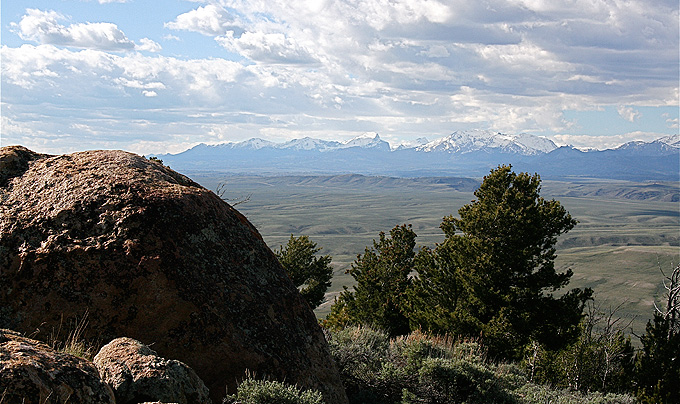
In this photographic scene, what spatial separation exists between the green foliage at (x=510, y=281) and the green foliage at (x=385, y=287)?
184 inches

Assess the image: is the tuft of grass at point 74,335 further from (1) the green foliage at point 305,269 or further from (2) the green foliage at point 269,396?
(1) the green foliage at point 305,269

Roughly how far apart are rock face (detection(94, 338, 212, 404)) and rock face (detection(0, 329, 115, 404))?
32 centimetres

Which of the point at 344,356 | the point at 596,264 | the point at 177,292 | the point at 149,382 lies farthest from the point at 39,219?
the point at 596,264

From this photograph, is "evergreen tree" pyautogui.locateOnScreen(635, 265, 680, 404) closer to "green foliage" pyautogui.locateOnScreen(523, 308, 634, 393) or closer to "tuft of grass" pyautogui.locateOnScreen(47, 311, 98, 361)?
"green foliage" pyautogui.locateOnScreen(523, 308, 634, 393)

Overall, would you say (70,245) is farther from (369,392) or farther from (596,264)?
(596,264)

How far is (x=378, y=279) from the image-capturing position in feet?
96.9

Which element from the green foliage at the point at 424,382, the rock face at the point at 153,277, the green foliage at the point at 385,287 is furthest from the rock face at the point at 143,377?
the green foliage at the point at 385,287

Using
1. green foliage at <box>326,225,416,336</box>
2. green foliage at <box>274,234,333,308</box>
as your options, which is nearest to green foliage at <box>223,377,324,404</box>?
green foliage at <box>326,225,416,336</box>

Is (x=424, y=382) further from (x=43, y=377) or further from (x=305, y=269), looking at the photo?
(x=305, y=269)

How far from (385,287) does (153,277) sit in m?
23.0

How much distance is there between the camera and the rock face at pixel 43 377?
11.6 ft

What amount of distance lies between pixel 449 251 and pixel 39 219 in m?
18.8

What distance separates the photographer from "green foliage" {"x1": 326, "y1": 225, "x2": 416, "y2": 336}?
26891 millimetres

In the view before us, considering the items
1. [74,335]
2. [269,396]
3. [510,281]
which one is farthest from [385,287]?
[269,396]
